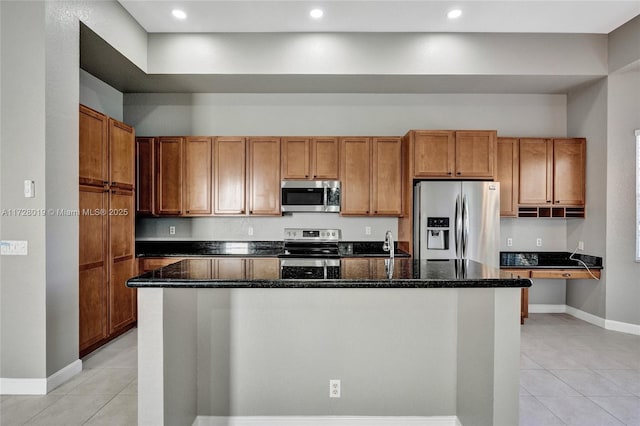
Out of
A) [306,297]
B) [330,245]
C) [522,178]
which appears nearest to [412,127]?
[522,178]

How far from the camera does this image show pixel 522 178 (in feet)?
15.5

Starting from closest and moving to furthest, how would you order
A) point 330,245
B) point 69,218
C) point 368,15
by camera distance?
point 69,218
point 368,15
point 330,245

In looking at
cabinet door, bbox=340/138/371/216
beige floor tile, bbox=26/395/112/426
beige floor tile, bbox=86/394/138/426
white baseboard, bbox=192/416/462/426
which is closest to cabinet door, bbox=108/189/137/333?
beige floor tile, bbox=26/395/112/426

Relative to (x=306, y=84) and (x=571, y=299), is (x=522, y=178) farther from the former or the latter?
(x=306, y=84)

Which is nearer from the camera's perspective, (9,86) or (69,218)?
(9,86)

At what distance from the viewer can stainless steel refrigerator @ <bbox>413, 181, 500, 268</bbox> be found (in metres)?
4.29

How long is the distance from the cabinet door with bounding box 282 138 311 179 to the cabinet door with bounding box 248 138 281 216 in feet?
0.30

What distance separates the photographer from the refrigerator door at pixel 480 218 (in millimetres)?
4285

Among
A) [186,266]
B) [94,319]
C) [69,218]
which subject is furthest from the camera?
[94,319]

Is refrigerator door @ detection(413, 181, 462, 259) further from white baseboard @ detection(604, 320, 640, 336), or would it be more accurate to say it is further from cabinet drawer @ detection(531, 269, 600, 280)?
white baseboard @ detection(604, 320, 640, 336)

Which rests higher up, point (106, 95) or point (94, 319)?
point (106, 95)

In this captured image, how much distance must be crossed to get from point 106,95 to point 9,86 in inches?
77.6

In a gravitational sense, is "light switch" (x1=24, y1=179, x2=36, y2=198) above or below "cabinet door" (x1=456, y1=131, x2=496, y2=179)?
below

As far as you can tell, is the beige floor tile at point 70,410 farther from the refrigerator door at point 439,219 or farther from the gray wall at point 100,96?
the refrigerator door at point 439,219
